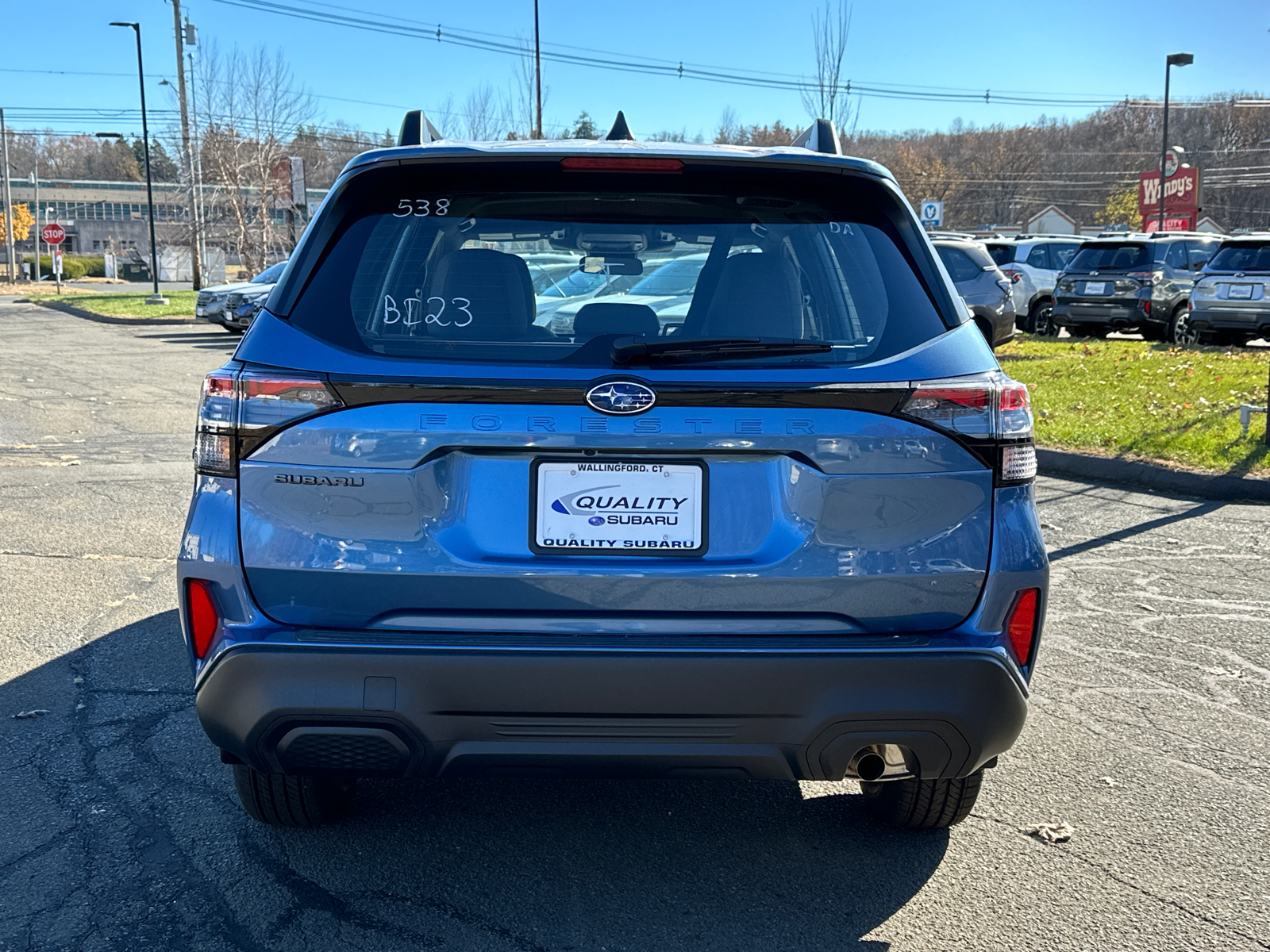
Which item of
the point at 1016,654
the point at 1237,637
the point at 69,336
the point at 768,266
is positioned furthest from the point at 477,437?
the point at 69,336

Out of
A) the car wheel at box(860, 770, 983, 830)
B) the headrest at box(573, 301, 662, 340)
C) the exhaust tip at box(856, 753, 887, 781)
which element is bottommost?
the car wheel at box(860, 770, 983, 830)

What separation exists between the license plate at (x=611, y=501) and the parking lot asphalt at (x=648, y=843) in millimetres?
957

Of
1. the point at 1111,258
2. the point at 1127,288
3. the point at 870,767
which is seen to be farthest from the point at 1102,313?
the point at 870,767

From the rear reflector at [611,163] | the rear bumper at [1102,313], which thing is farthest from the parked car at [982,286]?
the rear reflector at [611,163]

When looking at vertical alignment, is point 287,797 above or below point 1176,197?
below

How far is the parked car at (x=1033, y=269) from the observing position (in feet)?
74.1

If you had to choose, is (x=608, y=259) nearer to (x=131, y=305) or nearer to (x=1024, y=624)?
(x=1024, y=624)

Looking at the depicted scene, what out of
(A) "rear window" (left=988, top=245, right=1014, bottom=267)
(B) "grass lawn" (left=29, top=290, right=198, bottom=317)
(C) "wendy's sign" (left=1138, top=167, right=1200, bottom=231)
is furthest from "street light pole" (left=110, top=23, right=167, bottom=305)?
(C) "wendy's sign" (left=1138, top=167, right=1200, bottom=231)

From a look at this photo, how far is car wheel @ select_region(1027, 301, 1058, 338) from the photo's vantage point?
73.6ft

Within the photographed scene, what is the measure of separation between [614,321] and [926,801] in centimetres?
159

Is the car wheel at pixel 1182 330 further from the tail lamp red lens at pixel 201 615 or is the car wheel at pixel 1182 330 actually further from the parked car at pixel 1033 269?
the tail lamp red lens at pixel 201 615

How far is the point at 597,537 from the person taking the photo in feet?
8.43

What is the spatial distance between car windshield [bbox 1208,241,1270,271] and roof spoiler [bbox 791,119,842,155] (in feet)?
57.9

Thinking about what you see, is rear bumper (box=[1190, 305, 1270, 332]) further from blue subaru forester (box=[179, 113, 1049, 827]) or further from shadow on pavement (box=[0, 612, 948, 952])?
blue subaru forester (box=[179, 113, 1049, 827])
